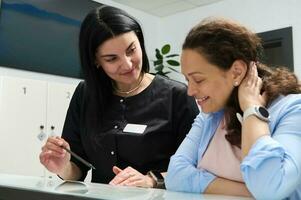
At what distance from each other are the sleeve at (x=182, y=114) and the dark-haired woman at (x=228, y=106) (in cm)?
22

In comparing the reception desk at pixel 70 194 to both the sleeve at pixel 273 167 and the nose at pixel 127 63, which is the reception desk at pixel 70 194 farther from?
the nose at pixel 127 63

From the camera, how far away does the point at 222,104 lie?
1093 millimetres

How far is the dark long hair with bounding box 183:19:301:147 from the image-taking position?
41.0 inches

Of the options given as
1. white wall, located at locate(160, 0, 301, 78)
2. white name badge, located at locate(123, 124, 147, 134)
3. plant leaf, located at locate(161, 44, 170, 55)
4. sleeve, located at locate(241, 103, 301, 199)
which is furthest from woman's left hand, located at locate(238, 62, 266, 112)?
plant leaf, located at locate(161, 44, 170, 55)

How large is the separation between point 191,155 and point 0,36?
2.95m

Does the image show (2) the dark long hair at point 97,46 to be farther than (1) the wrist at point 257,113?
Yes

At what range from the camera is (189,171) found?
1.04 metres

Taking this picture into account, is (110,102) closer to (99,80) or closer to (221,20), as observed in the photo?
(99,80)

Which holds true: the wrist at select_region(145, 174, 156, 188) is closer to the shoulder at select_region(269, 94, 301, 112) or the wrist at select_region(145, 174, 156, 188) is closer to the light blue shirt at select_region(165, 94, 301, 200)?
the light blue shirt at select_region(165, 94, 301, 200)

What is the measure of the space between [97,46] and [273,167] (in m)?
0.89

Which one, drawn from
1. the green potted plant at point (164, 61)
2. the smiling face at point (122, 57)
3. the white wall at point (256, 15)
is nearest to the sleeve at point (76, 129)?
the smiling face at point (122, 57)

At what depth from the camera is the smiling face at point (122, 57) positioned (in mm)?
1431

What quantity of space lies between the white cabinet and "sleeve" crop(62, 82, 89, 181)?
179cm

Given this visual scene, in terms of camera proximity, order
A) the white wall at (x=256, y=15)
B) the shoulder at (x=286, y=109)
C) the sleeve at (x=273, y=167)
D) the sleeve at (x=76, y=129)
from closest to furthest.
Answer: the sleeve at (x=273, y=167)
the shoulder at (x=286, y=109)
the sleeve at (x=76, y=129)
the white wall at (x=256, y=15)
